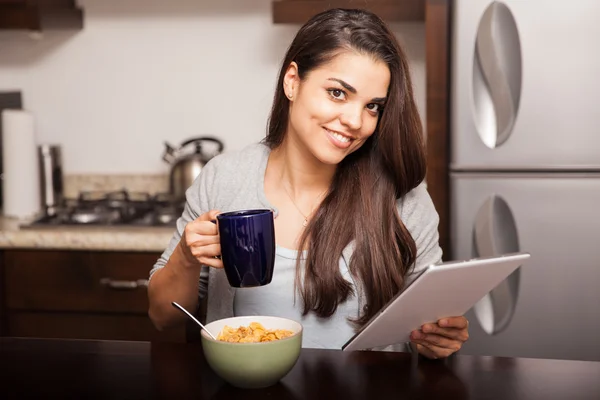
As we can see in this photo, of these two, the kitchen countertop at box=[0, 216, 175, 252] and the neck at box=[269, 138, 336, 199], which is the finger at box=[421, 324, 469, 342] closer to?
the neck at box=[269, 138, 336, 199]

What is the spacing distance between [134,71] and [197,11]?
13.3 inches

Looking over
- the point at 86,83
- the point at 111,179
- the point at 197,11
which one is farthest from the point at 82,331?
the point at 197,11

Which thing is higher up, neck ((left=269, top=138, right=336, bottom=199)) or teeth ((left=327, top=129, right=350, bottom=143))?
teeth ((left=327, top=129, right=350, bottom=143))

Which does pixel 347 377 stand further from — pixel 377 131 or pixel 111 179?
pixel 111 179

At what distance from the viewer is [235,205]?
5.30ft

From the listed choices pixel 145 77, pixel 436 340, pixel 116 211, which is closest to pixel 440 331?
pixel 436 340

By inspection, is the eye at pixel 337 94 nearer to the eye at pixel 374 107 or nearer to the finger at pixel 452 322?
the eye at pixel 374 107

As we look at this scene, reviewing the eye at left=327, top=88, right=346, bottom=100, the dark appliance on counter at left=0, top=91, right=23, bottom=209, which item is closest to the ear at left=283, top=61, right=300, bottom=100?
the eye at left=327, top=88, right=346, bottom=100

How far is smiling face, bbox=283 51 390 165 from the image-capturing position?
1423 millimetres

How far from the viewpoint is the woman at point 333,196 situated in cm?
145

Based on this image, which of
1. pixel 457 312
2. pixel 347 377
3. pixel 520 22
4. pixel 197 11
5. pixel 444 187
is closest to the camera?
pixel 347 377

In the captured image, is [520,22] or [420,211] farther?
[520,22]

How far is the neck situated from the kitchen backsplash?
137 centimetres

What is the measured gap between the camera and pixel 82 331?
7.83 ft
